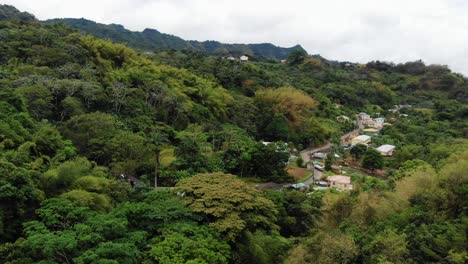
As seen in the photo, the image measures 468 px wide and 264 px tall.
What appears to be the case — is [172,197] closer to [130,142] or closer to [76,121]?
[130,142]

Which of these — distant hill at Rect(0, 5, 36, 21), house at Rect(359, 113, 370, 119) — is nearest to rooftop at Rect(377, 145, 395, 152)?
house at Rect(359, 113, 370, 119)

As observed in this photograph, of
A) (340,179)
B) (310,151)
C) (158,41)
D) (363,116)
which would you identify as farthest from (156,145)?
(158,41)

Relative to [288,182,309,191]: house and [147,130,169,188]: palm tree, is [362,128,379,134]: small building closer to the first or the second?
[288,182,309,191]: house

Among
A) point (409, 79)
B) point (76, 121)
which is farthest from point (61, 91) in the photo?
point (409, 79)

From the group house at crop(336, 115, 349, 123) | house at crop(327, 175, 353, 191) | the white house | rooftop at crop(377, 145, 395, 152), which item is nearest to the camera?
house at crop(327, 175, 353, 191)

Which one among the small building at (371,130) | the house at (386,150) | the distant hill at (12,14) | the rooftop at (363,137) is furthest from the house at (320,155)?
the distant hill at (12,14)

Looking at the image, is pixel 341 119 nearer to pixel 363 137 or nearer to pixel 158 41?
pixel 363 137
